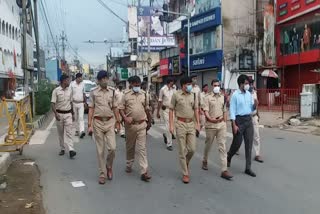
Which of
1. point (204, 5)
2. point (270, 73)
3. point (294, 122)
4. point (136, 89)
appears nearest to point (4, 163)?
point (136, 89)

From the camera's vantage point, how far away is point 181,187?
274 inches

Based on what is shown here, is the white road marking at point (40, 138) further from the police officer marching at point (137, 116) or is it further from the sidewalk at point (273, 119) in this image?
the sidewalk at point (273, 119)

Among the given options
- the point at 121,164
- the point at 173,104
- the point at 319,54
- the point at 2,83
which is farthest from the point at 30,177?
the point at 2,83

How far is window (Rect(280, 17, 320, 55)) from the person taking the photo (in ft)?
75.3

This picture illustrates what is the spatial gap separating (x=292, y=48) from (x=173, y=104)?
20.2m

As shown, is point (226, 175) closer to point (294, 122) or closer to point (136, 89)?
point (136, 89)

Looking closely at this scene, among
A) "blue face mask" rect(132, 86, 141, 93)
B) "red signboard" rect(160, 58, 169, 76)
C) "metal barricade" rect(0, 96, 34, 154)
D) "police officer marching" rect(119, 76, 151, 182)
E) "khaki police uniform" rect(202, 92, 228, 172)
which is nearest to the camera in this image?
"police officer marching" rect(119, 76, 151, 182)

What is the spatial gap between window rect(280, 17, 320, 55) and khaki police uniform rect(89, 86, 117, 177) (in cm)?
1782

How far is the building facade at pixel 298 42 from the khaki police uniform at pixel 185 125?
1561 cm

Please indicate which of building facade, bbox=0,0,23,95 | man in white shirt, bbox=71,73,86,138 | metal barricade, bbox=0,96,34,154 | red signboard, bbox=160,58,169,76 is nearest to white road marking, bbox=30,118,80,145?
man in white shirt, bbox=71,73,86,138

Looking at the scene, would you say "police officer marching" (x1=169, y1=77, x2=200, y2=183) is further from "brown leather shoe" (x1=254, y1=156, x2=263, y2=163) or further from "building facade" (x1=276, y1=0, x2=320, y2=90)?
"building facade" (x1=276, y1=0, x2=320, y2=90)

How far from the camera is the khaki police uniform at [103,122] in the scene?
24.2ft

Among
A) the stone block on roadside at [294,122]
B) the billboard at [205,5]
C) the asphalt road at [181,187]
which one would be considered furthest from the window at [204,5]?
the asphalt road at [181,187]

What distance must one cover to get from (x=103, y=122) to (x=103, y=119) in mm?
52
